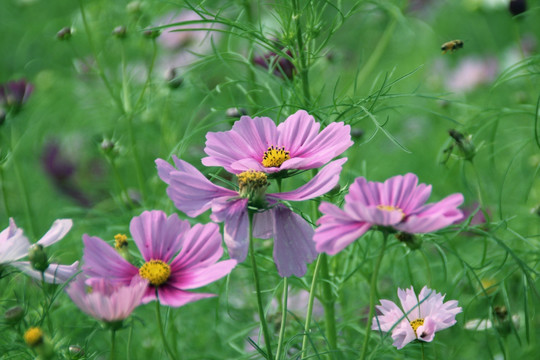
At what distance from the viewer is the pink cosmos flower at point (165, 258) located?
1.92ft

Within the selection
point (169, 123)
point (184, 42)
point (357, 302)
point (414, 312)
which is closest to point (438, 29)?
point (184, 42)

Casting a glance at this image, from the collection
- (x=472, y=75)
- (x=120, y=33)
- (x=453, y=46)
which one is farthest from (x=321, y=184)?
(x=472, y=75)

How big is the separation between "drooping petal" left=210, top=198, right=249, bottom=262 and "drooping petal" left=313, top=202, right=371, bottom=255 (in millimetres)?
88

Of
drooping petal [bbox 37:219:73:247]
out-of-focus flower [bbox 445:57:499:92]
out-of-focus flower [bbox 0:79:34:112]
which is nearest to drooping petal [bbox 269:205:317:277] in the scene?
drooping petal [bbox 37:219:73:247]

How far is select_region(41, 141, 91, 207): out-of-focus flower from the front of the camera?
1880 mm

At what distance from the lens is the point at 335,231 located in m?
0.54

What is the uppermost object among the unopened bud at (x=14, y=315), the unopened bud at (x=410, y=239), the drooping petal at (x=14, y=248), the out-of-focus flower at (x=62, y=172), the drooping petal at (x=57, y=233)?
the drooping petal at (x=14, y=248)

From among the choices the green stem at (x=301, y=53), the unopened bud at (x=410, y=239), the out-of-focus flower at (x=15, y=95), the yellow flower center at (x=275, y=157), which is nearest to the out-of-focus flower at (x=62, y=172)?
the out-of-focus flower at (x=15, y=95)

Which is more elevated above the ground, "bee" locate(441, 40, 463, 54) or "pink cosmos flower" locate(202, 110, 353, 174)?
"pink cosmos flower" locate(202, 110, 353, 174)

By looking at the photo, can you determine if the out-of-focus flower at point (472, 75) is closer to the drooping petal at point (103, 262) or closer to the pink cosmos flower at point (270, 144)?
the pink cosmos flower at point (270, 144)

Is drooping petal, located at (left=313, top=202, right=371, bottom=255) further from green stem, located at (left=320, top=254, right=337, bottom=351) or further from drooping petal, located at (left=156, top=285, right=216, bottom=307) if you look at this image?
green stem, located at (left=320, top=254, right=337, bottom=351)

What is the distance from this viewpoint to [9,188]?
6.24 feet

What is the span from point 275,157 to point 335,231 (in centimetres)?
16

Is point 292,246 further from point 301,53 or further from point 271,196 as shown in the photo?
point 301,53
